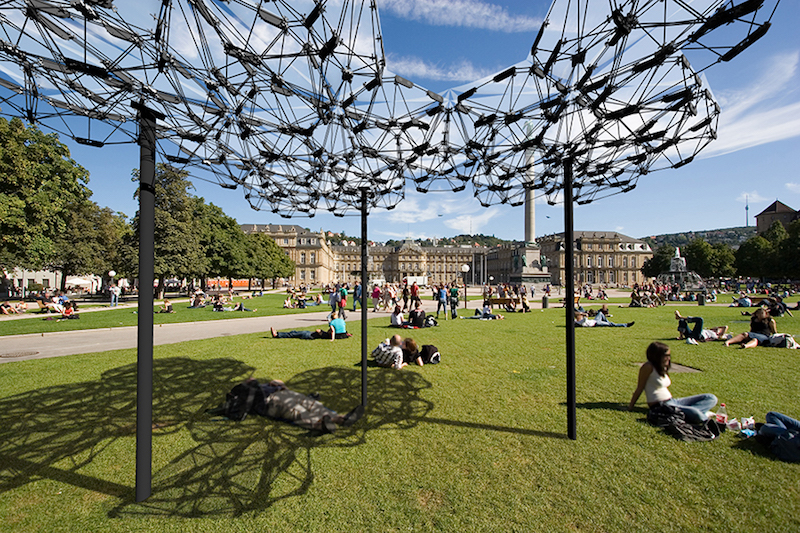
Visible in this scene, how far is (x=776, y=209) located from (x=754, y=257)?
7257cm

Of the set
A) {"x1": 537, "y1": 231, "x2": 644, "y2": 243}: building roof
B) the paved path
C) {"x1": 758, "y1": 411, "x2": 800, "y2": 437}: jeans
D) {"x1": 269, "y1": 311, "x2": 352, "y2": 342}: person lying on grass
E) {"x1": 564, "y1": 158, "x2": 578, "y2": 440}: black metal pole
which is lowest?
the paved path

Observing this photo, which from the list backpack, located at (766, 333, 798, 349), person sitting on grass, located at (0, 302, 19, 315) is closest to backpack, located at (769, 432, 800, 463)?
backpack, located at (766, 333, 798, 349)

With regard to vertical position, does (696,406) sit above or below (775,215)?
below

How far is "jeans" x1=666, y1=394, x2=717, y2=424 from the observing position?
5.74 m

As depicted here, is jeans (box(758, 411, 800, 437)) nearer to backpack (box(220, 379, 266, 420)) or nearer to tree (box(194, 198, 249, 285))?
backpack (box(220, 379, 266, 420))

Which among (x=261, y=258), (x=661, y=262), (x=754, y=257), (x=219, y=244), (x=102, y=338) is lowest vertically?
(x=102, y=338)

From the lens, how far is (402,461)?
4.98 m

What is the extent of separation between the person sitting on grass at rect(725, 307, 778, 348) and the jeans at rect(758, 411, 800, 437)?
9324 millimetres

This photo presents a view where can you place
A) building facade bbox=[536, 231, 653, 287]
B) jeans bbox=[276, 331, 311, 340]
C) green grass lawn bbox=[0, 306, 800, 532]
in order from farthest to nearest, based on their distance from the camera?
1. building facade bbox=[536, 231, 653, 287]
2. jeans bbox=[276, 331, 311, 340]
3. green grass lawn bbox=[0, 306, 800, 532]

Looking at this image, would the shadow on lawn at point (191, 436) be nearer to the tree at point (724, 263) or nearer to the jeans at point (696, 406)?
the jeans at point (696, 406)

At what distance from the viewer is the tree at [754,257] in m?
74.8

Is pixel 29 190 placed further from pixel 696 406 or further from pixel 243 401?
pixel 696 406

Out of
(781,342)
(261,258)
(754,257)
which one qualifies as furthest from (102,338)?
(754,257)

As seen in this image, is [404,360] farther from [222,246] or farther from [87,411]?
[222,246]
